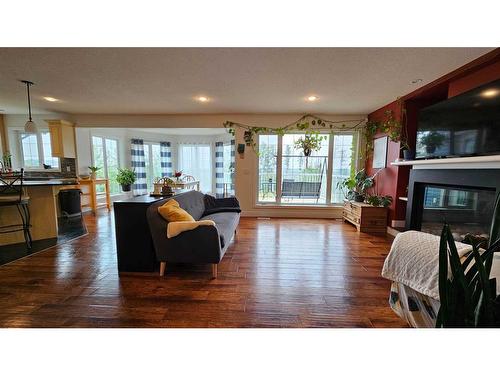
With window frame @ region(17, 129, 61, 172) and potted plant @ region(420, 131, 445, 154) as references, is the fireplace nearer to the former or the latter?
potted plant @ region(420, 131, 445, 154)

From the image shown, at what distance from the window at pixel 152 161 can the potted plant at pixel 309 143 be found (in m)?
4.82

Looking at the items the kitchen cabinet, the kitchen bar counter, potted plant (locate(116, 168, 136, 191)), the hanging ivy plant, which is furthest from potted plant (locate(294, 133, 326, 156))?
the kitchen cabinet

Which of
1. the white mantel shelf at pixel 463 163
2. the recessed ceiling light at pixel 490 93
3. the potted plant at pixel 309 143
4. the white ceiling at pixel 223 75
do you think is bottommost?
the white mantel shelf at pixel 463 163

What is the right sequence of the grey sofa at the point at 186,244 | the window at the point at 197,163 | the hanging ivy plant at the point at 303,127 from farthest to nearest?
the window at the point at 197,163, the hanging ivy plant at the point at 303,127, the grey sofa at the point at 186,244

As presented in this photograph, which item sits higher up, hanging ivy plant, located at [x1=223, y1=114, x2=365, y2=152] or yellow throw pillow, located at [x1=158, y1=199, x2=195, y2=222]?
hanging ivy plant, located at [x1=223, y1=114, x2=365, y2=152]

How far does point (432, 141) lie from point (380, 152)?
141 cm

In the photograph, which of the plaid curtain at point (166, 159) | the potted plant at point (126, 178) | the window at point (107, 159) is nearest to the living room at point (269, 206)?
the window at point (107, 159)

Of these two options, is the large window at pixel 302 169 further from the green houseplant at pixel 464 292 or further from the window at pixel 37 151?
the window at pixel 37 151

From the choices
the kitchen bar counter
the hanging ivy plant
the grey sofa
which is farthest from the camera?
the hanging ivy plant

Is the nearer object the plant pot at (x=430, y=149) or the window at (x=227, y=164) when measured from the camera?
the plant pot at (x=430, y=149)

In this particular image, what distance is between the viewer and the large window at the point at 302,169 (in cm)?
457

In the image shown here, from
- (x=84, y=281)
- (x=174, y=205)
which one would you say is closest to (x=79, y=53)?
(x=174, y=205)

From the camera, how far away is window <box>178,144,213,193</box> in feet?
23.9
